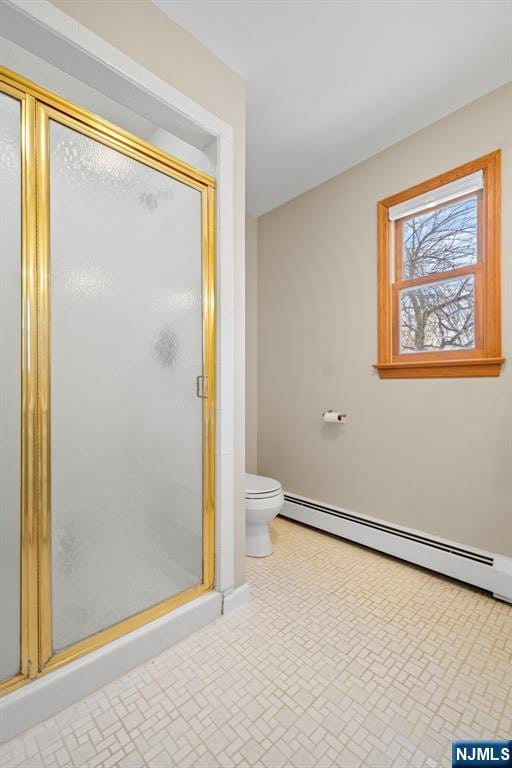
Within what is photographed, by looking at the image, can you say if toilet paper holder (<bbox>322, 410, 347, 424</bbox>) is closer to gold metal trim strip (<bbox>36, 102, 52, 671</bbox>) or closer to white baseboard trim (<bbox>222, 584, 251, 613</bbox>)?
white baseboard trim (<bbox>222, 584, 251, 613</bbox>)

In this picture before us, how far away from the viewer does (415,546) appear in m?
2.04

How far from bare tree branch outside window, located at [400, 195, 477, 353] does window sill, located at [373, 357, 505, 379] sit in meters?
0.12

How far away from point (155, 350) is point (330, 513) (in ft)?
5.67

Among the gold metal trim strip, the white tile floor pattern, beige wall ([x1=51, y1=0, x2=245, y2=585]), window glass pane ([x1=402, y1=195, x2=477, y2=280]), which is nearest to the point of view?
the white tile floor pattern

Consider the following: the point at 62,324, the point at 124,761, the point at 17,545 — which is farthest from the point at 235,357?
the point at 124,761

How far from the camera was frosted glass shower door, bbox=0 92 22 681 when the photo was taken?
107 cm

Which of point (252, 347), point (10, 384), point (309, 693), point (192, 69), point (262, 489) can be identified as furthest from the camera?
point (252, 347)

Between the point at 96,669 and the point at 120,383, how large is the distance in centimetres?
96

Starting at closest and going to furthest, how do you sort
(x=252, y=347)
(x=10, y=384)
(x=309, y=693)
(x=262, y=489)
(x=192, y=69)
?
(x=10, y=384), (x=309, y=693), (x=192, y=69), (x=262, y=489), (x=252, y=347)

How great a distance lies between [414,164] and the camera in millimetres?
2105

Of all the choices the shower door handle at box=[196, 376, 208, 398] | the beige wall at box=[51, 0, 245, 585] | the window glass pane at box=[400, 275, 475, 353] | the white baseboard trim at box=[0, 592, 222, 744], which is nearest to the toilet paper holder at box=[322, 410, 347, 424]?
the window glass pane at box=[400, 275, 475, 353]

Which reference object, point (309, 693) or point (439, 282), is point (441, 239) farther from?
point (309, 693)

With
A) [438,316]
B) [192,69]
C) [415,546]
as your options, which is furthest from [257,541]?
[192,69]

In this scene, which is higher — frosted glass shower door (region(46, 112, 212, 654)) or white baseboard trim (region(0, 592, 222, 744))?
frosted glass shower door (region(46, 112, 212, 654))
